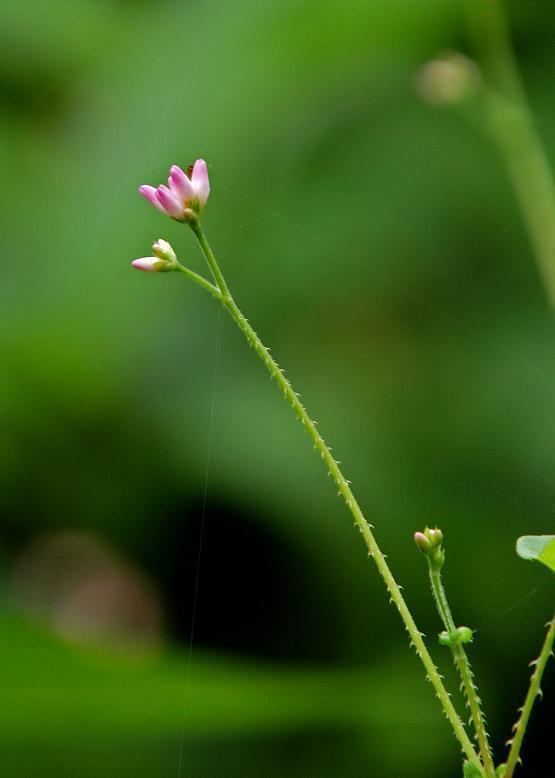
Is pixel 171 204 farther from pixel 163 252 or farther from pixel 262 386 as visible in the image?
pixel 262 386

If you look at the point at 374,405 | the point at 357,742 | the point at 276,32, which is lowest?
the point at 357,742

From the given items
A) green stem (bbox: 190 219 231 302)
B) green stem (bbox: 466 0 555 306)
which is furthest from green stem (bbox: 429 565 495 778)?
green stem (bbox: 466 0 555 306)

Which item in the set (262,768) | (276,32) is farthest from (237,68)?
(262,768)

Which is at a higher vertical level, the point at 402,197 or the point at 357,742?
the point at 402,197

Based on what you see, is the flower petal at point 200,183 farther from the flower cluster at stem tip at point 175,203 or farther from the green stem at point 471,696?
the green stem at point 471,696

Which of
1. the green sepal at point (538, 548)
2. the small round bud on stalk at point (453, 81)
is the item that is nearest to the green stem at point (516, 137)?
the small round bud on stalk at point (453, 81)

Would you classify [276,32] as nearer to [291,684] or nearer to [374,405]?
[374,405]

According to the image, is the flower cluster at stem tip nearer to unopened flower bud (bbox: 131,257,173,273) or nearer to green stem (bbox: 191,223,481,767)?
unopened flower bud (bbox: 131,257,173,273)
